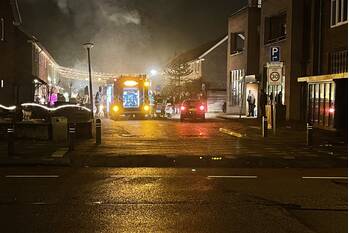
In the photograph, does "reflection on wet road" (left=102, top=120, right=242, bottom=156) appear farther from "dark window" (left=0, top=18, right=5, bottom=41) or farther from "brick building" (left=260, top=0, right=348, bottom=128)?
"dark window" (left=0, top=18, right=5, bottom=41)

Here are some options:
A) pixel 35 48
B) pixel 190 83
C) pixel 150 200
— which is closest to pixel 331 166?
pixel 150 200

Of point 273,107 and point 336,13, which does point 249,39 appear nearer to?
point 336,13

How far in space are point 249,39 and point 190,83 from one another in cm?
2268

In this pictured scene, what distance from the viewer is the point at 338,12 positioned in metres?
28.5

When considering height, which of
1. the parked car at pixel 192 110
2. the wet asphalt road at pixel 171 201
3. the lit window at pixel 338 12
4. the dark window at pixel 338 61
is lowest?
the wet asphalt road at pixel 171 201

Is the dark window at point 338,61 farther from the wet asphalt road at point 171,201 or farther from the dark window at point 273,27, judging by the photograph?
the wet asphalt road at point 171,201

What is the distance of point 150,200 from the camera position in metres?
9.37

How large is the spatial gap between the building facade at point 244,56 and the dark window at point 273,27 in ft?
11.4

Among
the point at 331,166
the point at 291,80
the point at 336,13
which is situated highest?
the point at 336,13

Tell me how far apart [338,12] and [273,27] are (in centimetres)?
1088

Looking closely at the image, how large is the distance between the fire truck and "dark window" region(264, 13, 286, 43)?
30.5 ft

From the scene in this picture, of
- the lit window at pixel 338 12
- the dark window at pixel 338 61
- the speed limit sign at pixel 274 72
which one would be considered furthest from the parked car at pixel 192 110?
the speed limit sign at pixel 274 72

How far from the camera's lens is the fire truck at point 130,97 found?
40.2 meters

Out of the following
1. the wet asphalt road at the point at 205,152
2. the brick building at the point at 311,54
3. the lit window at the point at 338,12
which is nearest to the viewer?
the wet asphalt road at the point at 205,152
